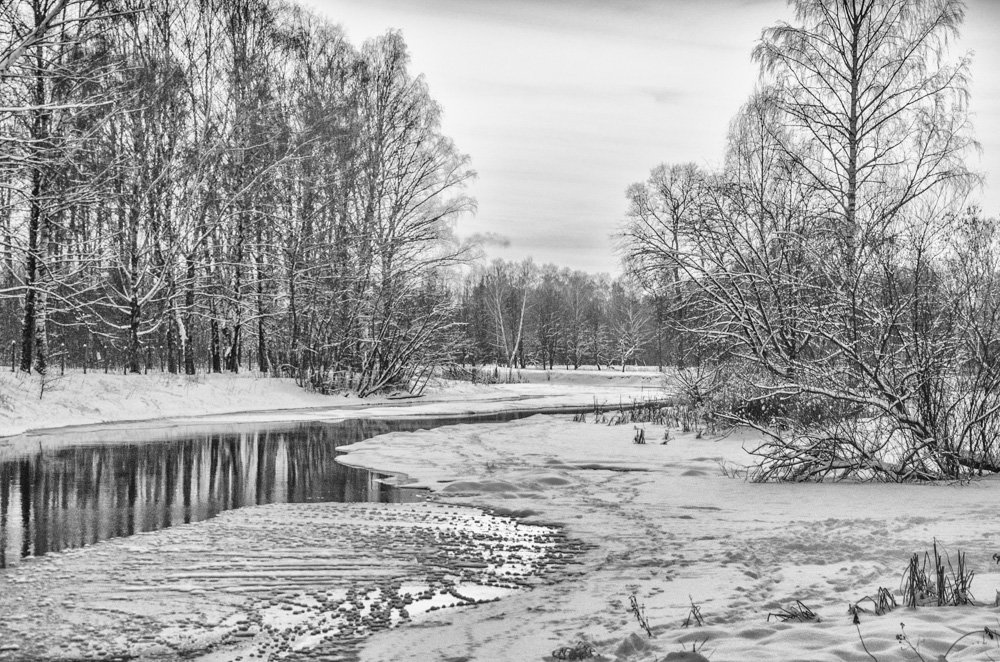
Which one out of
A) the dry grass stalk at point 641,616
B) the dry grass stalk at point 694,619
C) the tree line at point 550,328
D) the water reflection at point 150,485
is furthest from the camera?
the tree line at point 550,328

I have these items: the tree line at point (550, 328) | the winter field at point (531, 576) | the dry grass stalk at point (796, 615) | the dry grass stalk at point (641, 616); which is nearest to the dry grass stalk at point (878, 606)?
the winter field at point (531, 576)

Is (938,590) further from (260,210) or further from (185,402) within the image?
(260,210)

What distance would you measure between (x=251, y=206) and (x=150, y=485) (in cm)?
1729

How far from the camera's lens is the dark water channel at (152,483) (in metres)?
7.68

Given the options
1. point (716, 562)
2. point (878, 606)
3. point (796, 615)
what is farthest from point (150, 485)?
point (878, 606)

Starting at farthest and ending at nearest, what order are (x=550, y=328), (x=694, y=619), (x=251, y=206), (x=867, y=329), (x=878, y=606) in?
1. (x=550, y=328)
2. (x=251, y=206)
3. (x=867, y=329)
4. (x=694, y=619)
5. (x=878, y=606)

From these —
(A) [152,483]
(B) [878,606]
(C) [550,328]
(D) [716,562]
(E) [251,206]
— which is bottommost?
(A) [152,483]

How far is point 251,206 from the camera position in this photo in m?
25.9

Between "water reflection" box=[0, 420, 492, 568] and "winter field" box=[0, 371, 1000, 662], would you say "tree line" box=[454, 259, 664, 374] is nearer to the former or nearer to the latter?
"water reflection" box=[0, 420, 492, 568]

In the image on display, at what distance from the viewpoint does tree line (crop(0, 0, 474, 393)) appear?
2184 centimetres

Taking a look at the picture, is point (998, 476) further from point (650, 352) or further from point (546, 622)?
point (650, 352)

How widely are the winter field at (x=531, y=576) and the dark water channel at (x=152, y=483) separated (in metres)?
0.61

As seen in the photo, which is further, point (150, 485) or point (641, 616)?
point (150, 485)

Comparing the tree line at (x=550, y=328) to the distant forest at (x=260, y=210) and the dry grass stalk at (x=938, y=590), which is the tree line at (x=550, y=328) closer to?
the distant forest at (x=260, y=210)
